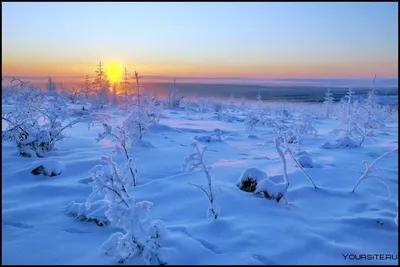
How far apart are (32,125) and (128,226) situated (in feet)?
22.5

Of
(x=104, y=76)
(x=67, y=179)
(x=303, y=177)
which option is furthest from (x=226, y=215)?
(x=104, y=76)

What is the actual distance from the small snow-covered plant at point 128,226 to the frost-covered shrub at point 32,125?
18.2ft

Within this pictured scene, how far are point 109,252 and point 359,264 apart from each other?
283 cm

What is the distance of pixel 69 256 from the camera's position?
335 centimetres

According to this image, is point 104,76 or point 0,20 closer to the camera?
point 0,20

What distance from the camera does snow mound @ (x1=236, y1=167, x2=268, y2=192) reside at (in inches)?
225

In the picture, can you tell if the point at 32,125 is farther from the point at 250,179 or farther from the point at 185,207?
the point at 250,179

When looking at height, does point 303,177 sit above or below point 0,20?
below

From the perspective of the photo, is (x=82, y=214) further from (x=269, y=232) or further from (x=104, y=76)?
(x=104, y=76)

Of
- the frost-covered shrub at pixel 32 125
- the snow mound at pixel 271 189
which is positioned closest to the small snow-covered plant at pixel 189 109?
the frost-covered shrub at pixel 32 125

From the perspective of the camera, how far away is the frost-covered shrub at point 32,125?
8023 millimetres

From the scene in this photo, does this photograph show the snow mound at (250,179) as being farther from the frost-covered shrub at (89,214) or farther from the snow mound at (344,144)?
the snow mound at (344,144)

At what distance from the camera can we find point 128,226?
314 cm

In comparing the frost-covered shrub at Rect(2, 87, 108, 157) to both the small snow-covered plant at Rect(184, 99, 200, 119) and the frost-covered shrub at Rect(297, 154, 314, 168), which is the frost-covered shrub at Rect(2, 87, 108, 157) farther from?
the small snow-covered plant at Rect(184, 99, 200, 119)
